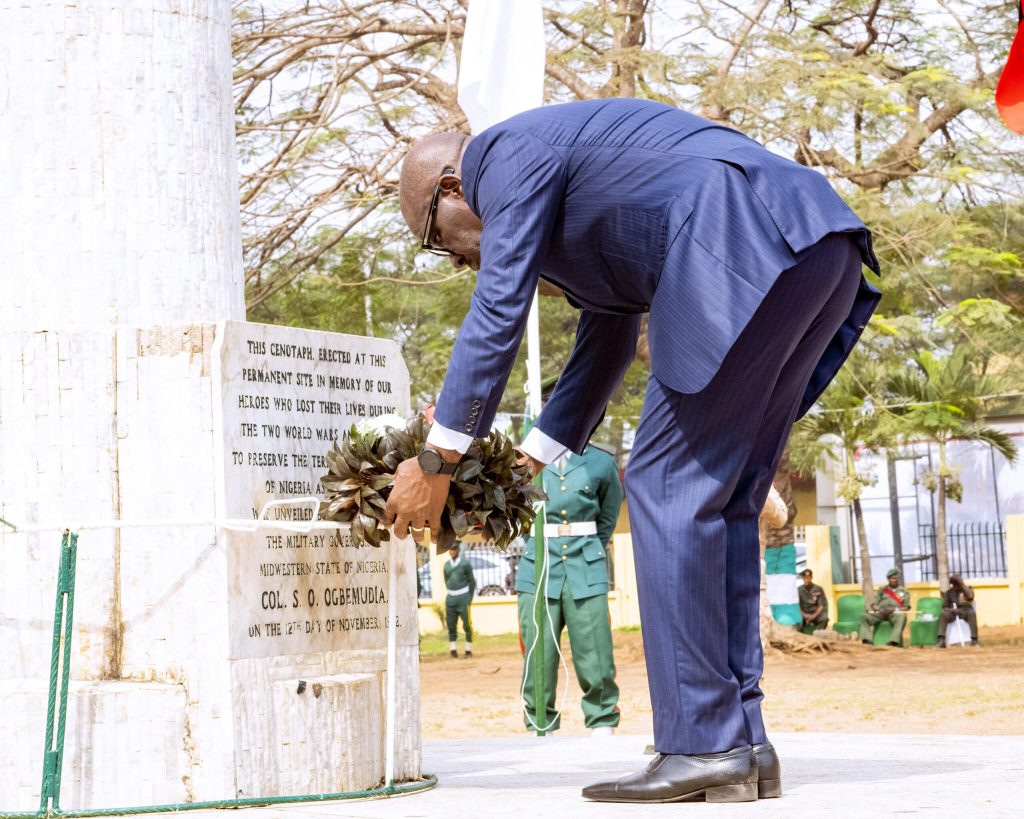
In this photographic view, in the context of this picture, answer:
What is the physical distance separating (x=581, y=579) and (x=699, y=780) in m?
5.85

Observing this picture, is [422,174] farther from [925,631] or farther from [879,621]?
[925,631]

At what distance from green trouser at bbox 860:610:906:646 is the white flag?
49.5ft

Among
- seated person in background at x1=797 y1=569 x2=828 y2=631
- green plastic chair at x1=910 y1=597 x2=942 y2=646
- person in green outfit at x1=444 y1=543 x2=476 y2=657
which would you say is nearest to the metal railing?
green plastic chair at x1=910 y1=597 x2=942 y2=646

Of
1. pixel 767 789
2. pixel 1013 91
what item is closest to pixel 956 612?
pixel 1013 91

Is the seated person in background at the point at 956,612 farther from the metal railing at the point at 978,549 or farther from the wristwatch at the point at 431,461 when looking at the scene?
the wristwatch at the point at 431,461

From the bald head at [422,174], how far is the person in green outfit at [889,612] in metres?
19.3

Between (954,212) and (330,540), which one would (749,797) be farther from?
(954,212)

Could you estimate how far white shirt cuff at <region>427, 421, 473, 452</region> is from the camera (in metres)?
3.10

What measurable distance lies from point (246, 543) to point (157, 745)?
0.51 meters

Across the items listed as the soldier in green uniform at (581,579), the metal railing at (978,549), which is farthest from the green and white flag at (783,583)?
the soldier in green uniform at (581,579)

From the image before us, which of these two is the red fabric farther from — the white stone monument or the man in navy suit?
the white stone monument

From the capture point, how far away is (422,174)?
3381 millimetres

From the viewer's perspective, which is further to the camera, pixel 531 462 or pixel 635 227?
pixel 531 462

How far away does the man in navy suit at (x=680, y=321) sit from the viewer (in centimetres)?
306
